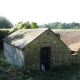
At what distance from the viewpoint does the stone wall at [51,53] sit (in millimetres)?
16547

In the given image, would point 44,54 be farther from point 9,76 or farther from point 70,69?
point 9,76

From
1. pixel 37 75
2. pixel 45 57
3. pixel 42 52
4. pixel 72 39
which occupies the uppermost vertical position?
pixel 72 39

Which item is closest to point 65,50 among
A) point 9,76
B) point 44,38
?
point 44,38

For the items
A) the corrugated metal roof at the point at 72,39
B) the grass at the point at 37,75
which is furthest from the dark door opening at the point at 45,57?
the corrugated metal roof at the point at 72,39

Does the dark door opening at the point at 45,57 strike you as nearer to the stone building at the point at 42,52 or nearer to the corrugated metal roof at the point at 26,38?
the stone building at the point at 42,52

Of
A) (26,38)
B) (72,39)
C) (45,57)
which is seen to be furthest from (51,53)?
(72,39)

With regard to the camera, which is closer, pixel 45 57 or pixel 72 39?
pixel 45 57

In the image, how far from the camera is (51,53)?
1766 centimetres

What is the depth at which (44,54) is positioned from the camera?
18.3 m

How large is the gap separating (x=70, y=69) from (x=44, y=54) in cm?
295

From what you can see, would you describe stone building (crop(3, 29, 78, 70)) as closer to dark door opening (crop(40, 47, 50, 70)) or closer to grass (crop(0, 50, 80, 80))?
dark door opening (crop(40, 47, 50, 70))

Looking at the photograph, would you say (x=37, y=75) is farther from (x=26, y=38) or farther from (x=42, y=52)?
(x=26, y=38)

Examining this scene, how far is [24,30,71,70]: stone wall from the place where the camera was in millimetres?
16547

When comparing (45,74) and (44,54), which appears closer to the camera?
(45,74)
